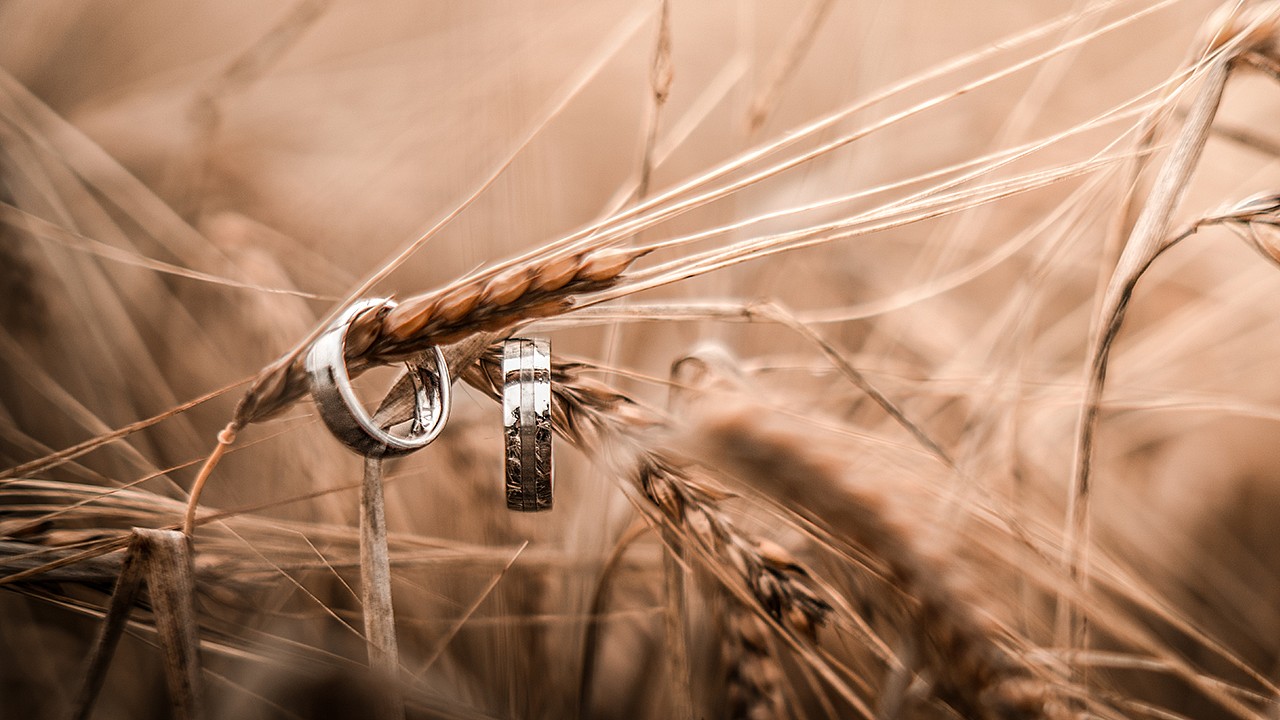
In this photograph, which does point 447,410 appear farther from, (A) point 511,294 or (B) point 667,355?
(B) point 667,355

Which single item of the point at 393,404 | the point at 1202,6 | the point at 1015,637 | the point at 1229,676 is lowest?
the point at 1229,676

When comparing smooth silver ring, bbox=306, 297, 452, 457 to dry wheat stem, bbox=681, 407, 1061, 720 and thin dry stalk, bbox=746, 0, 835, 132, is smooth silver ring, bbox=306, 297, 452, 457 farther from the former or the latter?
thin dry stalk, bbox=746, 0, 835, 132

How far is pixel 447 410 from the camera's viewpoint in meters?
0.30

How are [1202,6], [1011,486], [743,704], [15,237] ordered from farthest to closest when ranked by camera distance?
[1202,6] → [15,237] → [1011,486] → [743,704]

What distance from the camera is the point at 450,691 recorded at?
0.48m

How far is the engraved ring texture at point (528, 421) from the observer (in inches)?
12.2

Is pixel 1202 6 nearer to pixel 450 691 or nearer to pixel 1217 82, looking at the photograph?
pixel 1217 82

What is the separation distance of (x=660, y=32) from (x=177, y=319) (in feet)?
1.80

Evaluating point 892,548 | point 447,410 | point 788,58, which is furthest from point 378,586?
point 788,58

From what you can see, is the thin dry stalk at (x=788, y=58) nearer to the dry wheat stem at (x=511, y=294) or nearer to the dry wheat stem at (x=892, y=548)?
the dry wheat stem at (x=511, y=294)

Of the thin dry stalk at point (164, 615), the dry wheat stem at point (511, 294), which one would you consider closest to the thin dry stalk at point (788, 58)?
the dry wheat stem at point (511, 294)

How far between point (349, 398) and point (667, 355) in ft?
1.57

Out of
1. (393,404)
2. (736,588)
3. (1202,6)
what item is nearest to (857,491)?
(736,588)

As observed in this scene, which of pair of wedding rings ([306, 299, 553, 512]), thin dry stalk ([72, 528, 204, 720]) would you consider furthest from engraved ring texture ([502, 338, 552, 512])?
thin dry stalk ([72, 528, 204, 720])
